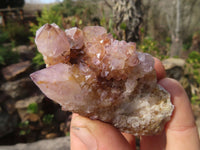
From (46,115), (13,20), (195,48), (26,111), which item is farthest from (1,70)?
(195,48)

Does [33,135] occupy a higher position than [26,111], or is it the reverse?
[26,111]

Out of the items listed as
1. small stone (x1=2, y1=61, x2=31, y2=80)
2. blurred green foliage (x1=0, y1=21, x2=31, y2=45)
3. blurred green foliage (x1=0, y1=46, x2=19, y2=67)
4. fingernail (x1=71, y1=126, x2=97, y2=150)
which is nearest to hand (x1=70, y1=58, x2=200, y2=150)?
fingernail (x1=71, y1=126, x2=97, y2=150)

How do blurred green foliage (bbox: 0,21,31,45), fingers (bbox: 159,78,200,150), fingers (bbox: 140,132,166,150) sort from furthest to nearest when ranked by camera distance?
blurred green foliage (bbox: 0,21,31,45) → fingers (bbox: 140,132,166,150) → fingers (bbox: 159,78,200,150)

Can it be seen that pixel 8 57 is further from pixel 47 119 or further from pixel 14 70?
pixel 47 119

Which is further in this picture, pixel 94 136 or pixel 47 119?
pixel 47 119

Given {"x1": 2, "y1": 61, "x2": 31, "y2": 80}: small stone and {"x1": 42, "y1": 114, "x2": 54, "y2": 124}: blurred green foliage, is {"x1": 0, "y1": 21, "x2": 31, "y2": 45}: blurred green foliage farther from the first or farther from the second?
{"x1": 42, "y1": 114, "x2": 54, "y2": 124}: blurred green foliage

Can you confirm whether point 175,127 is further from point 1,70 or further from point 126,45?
point 1,70

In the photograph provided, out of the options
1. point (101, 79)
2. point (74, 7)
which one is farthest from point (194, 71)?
point (74, 7)
